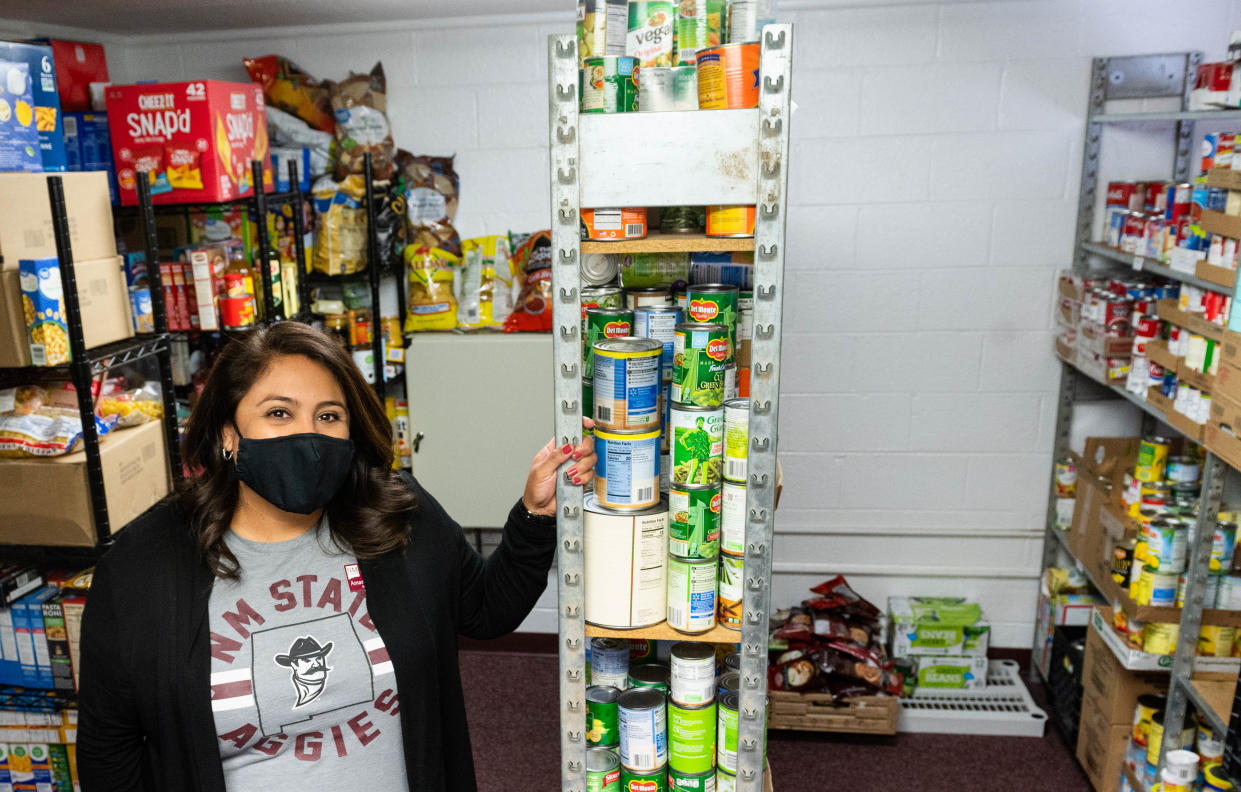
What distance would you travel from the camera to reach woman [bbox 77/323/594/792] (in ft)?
5.15

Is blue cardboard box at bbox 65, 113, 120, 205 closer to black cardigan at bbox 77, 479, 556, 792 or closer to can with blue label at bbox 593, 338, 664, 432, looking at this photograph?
black cardigan at bbox 77, 479, 556, 792

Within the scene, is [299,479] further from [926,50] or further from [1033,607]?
[1033,607]

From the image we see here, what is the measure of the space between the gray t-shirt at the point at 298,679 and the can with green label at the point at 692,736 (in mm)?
497

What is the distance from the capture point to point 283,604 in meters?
1.62

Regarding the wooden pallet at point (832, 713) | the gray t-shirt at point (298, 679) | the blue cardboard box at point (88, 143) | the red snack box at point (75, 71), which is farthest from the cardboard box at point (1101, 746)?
the red snack box at point (75, 71)

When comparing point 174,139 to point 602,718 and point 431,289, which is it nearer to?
point 431,289

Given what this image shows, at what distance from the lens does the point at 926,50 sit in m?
3.48

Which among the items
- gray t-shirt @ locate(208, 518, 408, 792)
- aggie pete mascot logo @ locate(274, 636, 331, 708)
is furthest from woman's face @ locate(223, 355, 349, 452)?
aggie pete mascot logo @ locate(274, 636, 331, 708)

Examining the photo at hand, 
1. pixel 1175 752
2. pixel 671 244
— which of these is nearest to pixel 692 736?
pixel 671 244

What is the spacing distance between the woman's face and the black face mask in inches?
1.2

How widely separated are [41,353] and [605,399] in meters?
1.71

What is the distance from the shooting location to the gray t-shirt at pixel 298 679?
1567mm

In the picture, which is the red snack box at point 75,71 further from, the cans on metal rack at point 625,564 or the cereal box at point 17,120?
the cans on metal rack at point 625,564

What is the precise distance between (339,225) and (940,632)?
289 centimetres
